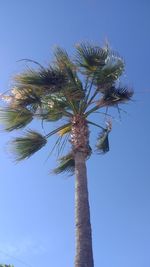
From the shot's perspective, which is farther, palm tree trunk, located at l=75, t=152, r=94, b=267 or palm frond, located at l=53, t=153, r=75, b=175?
palm frond, located at l=53, t=153, r=75, b=175

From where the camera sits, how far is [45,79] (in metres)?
12.0

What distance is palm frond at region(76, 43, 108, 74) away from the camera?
12508mm

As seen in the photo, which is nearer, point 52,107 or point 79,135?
point 79,135

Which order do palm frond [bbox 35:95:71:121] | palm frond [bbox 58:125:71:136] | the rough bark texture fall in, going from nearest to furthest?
the rough bark texture → palm frond [bbox 35:95:71:121] → palm frond [bbox 58:125:71:136]

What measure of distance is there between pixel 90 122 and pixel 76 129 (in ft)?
1.86

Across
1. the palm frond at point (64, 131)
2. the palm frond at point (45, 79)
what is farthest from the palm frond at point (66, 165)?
the palm frond at point (45, 79)

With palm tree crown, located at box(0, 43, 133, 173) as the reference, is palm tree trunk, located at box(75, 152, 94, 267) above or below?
below

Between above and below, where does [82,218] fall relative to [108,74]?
below

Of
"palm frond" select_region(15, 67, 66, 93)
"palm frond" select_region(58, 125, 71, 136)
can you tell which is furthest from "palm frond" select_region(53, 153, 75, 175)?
"palm frond" select_region(15, 67, 66, 93)

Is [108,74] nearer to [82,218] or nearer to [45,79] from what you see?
[45,79]

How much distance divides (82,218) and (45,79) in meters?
3.48

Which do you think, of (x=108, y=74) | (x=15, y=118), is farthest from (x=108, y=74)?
(x=15, y=118)

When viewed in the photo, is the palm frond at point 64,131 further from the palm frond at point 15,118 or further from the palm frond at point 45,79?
the palm frond at point 45,79

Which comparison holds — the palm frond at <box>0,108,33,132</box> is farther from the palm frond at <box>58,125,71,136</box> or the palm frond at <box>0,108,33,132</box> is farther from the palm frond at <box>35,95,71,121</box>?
the palm frond at <box>58,125,71,136</box>
